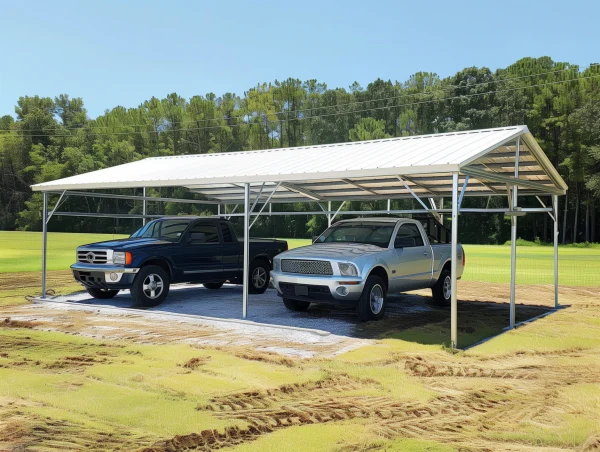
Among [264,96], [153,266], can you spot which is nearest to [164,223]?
[153,266]

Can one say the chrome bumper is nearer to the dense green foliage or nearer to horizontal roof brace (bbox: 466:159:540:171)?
horizontal roof brace (bbox: 466:159:540:171)

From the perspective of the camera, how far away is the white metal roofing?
10.6m

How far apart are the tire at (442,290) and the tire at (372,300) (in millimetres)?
2962

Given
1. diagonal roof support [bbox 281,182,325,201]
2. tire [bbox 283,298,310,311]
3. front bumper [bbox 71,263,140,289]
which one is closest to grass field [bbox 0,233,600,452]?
front bumper [bbox 71,263,140,289]

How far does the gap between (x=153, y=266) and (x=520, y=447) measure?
386 inches

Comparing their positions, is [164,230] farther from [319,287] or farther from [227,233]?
[319,287]

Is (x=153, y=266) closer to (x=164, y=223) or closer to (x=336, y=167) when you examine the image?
(x=164, y=223)

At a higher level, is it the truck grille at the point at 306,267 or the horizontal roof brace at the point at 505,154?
the horizontal roof brace at the point at 505,154

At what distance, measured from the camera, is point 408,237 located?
42.7ft

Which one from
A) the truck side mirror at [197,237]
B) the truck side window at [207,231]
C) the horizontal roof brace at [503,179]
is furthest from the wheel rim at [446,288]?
the truck side mirror at [197,237]

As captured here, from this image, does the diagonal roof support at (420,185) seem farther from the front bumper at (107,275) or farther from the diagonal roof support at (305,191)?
the front bumper at (107,275)

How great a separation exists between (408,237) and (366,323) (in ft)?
7.93

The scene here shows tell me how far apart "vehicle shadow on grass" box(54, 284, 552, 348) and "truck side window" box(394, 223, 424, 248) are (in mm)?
1479

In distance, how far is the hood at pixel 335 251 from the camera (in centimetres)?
1138
